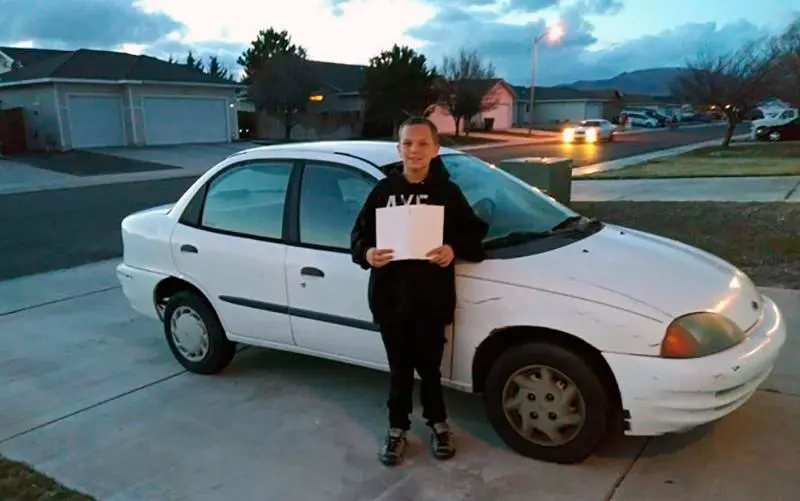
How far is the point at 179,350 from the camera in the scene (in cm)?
485

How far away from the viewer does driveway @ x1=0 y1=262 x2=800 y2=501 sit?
3.25 m

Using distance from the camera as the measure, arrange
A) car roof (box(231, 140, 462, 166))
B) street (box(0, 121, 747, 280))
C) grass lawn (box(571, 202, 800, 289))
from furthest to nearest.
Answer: street (box(0, 121, 747, 280)) < grass lawn (box(571, 202, 800, 289)) < car roof (box(231, 140, 462, 166))

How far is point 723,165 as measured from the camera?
19.8 metres

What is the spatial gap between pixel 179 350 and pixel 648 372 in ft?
10.6

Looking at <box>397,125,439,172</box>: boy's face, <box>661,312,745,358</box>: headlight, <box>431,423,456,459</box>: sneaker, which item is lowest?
<box>431,423,456,459</box>: sneaker

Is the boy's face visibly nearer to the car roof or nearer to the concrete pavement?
the car roof

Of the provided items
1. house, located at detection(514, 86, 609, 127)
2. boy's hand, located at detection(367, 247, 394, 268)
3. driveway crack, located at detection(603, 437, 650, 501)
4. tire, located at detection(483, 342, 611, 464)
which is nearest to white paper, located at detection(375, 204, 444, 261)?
boy's hand, located at detection(367, 247, 394, 268)

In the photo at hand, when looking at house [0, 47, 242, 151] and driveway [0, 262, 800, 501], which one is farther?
house [0, 47, 242, 151]

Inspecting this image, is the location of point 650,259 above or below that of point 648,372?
above

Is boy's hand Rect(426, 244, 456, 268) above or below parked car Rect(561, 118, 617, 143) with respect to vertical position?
above

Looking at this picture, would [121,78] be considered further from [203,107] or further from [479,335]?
[479,335]

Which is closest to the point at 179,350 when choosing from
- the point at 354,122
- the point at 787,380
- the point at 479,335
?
the point at 479,335

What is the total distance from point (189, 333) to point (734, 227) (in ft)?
24.4

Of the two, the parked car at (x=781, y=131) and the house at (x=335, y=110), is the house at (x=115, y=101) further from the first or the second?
the parked car at (x=781, y=131)
